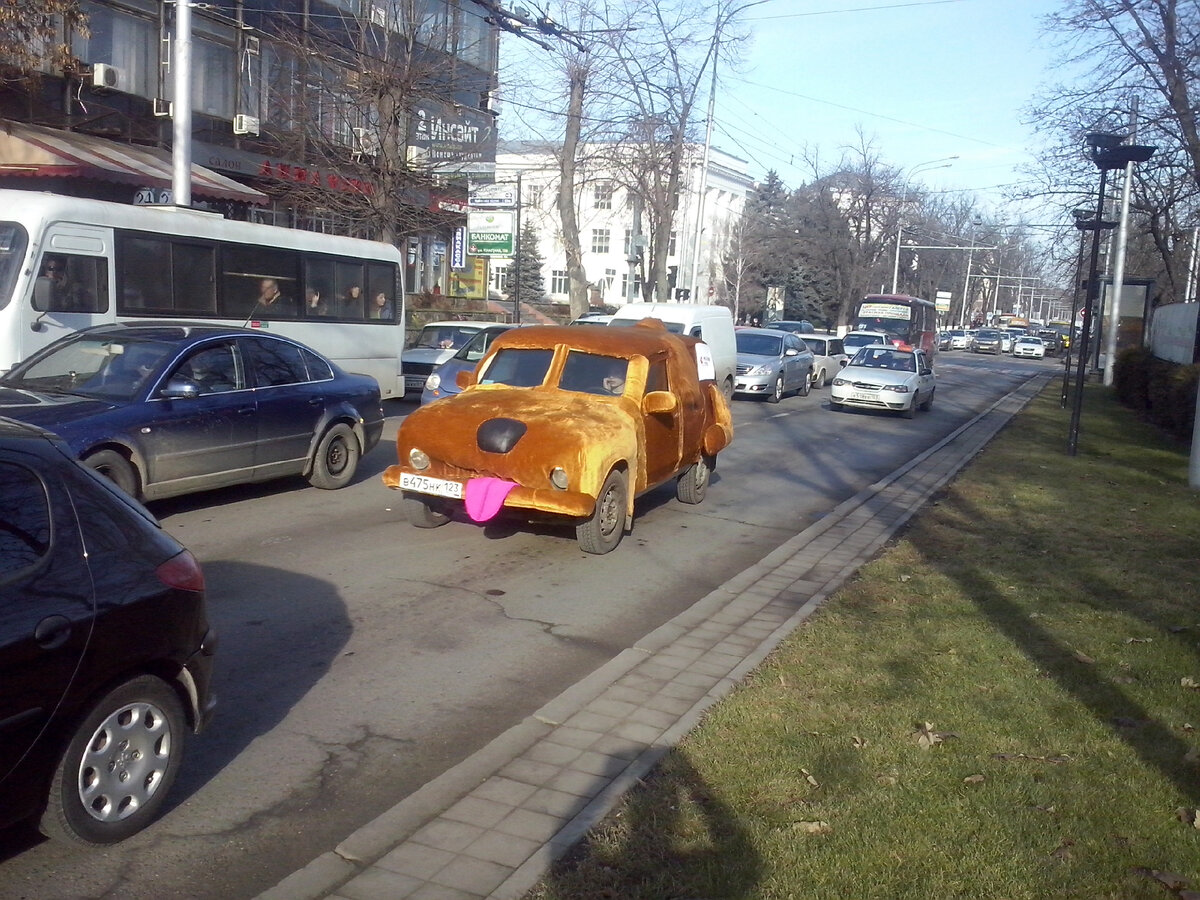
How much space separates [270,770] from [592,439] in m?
4.45

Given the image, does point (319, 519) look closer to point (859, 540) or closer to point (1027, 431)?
point (859, 540)

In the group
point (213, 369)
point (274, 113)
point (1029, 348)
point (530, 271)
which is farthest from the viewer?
point (1029, 348)

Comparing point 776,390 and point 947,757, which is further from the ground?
point 947,757

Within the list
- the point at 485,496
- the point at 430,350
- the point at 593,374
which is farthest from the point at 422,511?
Answer: the point at 430,350

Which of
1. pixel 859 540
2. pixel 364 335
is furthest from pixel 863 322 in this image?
pixel 859 540

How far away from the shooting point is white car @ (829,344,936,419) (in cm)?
2497

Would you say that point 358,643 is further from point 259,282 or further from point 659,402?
point 259,282

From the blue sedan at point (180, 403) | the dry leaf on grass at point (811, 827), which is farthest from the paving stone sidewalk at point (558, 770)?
the blue sedan at point (180, 403)

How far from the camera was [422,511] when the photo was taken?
32.6 feet

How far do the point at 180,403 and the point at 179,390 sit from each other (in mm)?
319

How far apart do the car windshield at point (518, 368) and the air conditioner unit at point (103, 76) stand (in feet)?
58.3

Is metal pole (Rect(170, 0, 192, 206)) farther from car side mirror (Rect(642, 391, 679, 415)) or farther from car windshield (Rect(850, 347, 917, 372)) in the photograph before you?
car windshield (Rect(850, 347, 917, 372))

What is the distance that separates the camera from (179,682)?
14.5 feet

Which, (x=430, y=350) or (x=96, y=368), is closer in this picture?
(x=96, y=368)
